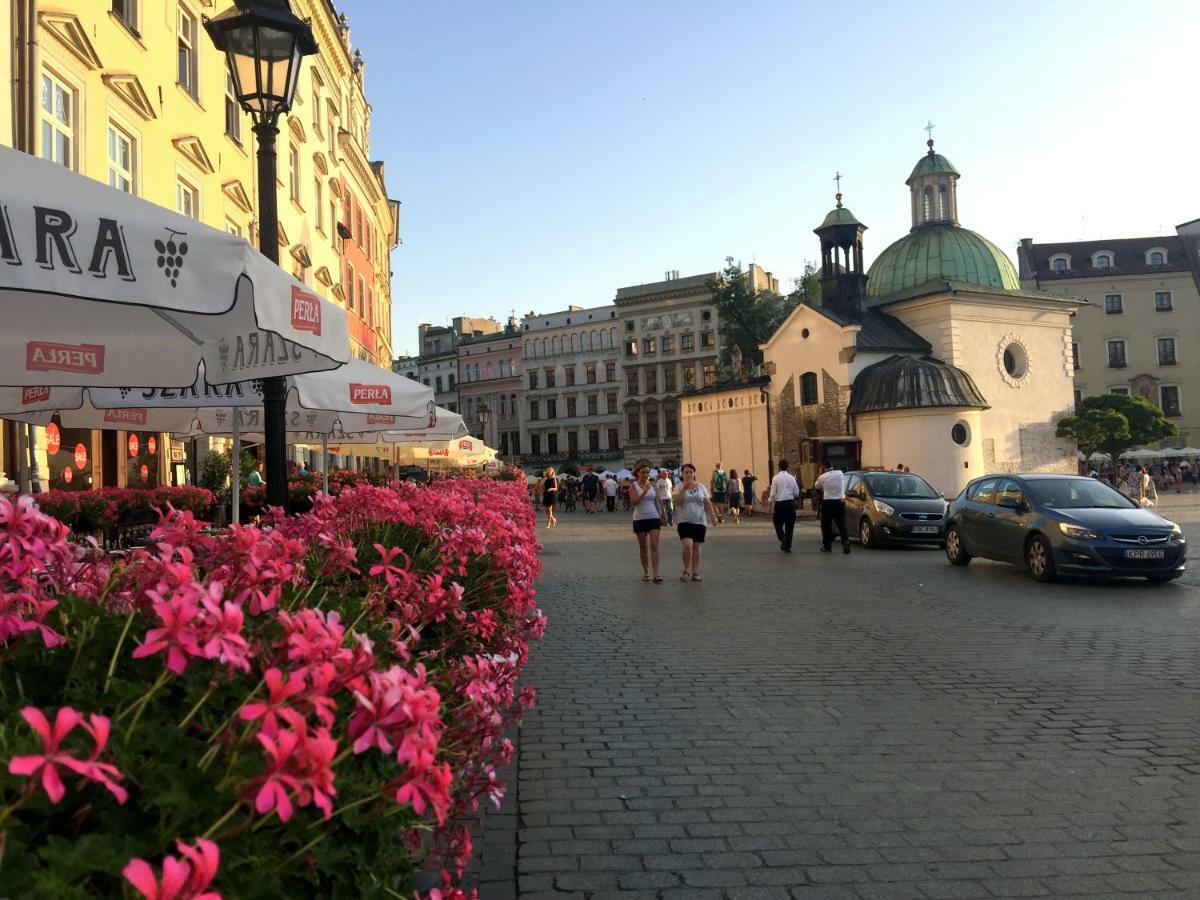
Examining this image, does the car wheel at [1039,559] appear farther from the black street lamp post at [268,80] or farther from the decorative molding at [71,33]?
the decorative molding at [71,33]

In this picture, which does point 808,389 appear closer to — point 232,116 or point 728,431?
point 728,431

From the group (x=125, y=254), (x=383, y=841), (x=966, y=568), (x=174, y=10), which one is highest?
(x=174, y=10)

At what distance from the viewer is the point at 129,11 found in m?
16.2

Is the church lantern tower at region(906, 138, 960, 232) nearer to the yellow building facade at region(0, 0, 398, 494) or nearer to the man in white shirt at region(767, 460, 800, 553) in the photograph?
the yellow building facade at region(0, 0, 398, 494)

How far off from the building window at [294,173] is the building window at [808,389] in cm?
2662

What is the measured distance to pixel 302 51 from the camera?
717cm

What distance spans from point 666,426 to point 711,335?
906 cm

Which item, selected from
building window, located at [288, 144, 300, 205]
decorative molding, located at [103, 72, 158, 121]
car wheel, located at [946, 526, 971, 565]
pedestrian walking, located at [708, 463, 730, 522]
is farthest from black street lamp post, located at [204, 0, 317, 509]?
pedestrian walking, located at [708, 463, 730, 522]

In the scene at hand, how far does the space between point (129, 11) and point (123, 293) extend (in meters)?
15.4

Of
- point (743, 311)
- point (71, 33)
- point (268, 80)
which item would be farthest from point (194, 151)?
point (743, 311)

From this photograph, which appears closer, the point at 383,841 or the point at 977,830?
the point at 383,841

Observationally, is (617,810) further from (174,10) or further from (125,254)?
(174,10)

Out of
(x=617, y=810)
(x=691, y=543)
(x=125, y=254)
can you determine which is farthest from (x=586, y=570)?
(x=125, y=254)

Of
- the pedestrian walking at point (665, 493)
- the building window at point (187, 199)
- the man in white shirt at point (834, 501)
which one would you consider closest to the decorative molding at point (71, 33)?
the building window at point (187, 199)
